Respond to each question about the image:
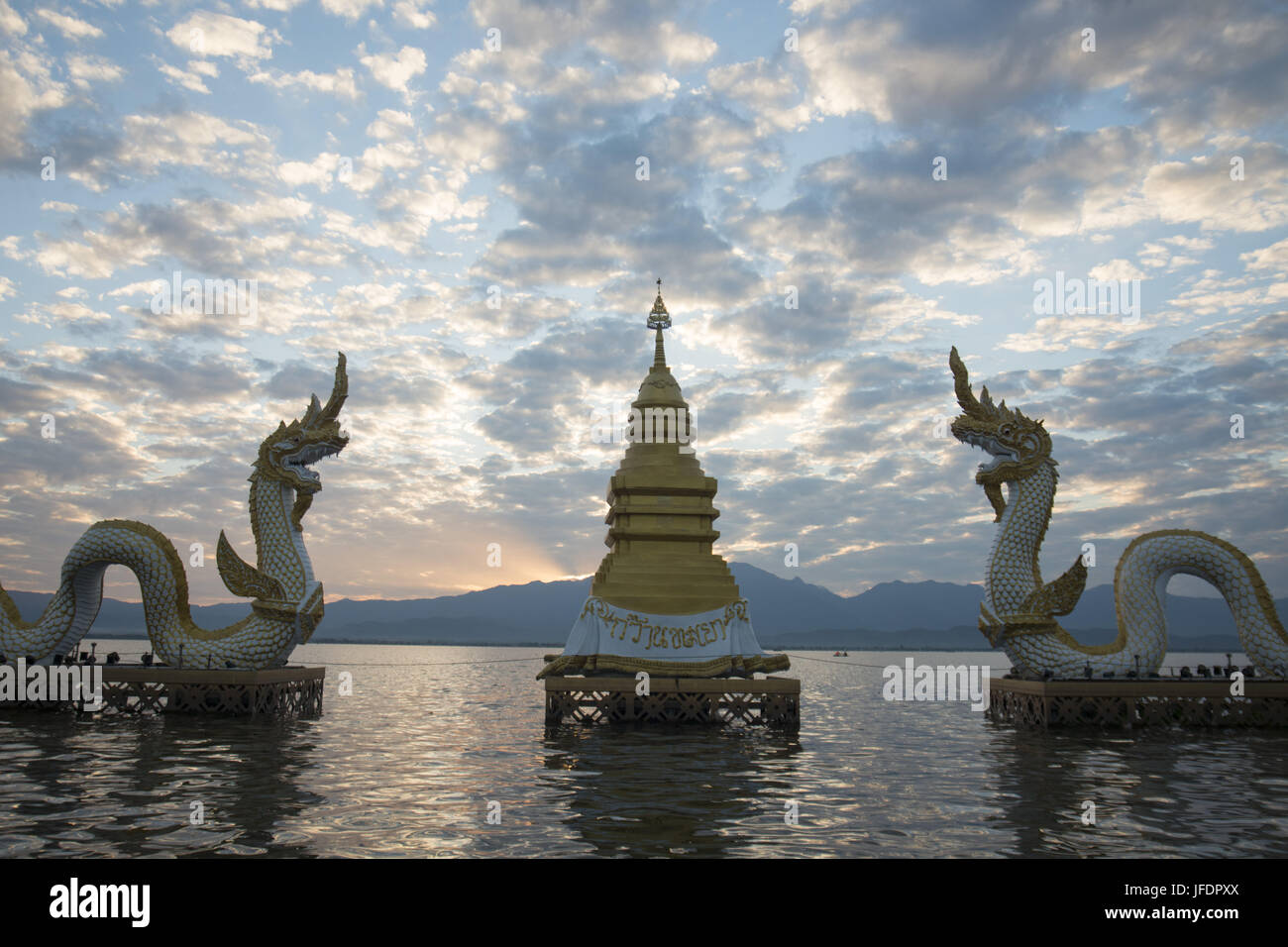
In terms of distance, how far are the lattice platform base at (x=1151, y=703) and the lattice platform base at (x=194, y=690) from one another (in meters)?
22.9

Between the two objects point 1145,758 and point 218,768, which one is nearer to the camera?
point 218,768

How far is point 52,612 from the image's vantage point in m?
26.5

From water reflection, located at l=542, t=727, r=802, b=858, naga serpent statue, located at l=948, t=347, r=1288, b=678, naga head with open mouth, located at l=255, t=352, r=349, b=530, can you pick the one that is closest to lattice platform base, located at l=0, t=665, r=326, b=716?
naga head with open mouth, located at l=255, t=352, r=349, b=530

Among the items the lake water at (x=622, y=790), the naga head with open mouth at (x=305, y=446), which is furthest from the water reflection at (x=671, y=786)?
the naga head with open mouth at (x=305, y=446)

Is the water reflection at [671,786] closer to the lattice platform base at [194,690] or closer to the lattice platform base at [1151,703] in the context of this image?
the lattice platform base at [1151,703]

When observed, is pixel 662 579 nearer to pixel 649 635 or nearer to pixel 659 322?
pixel 649 635

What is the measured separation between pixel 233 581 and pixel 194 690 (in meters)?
3.42

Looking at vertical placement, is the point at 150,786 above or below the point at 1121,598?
below

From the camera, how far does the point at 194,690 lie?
1008 inches

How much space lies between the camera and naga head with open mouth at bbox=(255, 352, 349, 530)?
26.7m

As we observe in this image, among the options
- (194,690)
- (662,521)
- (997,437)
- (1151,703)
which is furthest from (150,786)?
(1151,703)
